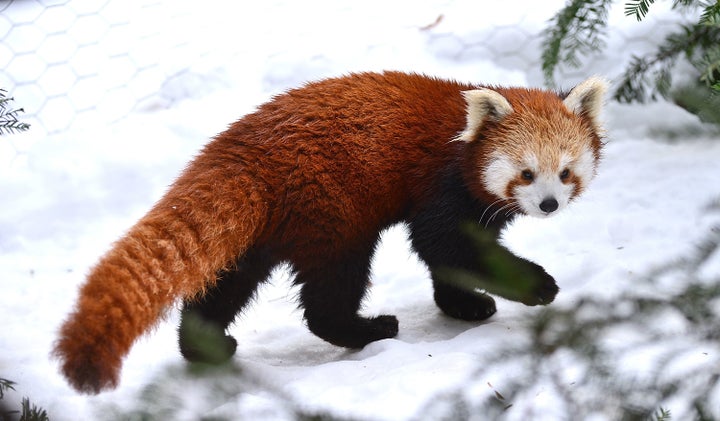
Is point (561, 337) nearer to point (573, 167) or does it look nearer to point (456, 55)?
point (573, 167)

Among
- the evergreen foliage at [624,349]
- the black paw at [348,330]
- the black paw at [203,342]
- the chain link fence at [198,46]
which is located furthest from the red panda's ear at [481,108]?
the chain link fence at [198,46]

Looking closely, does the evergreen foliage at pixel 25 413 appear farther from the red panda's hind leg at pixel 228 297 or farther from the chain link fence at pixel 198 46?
the chain link fence at pixel 198 46

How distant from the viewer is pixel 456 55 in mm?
4441

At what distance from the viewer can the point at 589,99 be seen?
2490mm

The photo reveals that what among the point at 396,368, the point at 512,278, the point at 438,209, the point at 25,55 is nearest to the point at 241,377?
the point at 512,278

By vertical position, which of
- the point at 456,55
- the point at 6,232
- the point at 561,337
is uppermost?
the point at 456,55

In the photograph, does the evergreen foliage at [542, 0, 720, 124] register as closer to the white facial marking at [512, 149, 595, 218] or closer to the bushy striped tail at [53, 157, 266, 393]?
the white facial marking at [512, 149, 595, 218]

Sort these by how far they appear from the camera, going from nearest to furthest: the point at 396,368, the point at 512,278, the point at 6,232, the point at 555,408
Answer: the point at 512,278
the point at 555,408
the point at 396,368
the point at 6,232

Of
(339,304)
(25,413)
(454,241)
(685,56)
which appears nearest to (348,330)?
(339,304)

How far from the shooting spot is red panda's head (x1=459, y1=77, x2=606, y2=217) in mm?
2383

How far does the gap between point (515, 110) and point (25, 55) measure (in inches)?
122

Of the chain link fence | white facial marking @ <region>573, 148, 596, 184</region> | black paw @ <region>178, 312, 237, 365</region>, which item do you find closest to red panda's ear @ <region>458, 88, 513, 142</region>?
white facial marking @ <region>573, 148, 596, 184</region>

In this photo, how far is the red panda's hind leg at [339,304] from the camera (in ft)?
7.88

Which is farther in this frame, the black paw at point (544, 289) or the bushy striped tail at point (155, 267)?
the black paw at point (544, 289)
